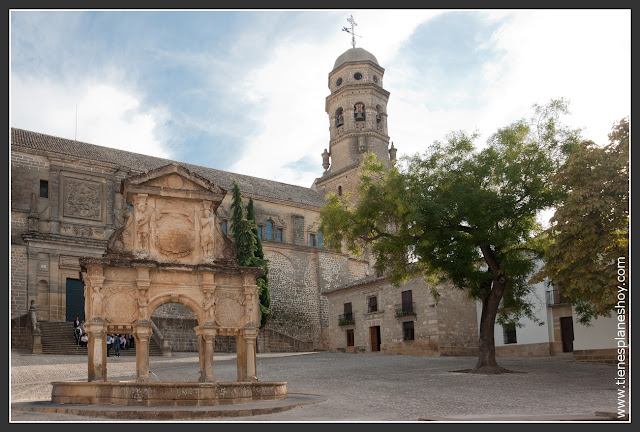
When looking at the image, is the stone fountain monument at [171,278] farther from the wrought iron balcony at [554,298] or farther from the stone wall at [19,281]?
the stone wall at [19,281]

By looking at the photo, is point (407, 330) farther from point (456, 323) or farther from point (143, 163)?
point (143, 163)

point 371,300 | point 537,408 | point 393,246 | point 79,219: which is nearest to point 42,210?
point 79,219

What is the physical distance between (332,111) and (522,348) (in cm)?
2609

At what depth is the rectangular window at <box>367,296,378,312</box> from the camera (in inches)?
1372

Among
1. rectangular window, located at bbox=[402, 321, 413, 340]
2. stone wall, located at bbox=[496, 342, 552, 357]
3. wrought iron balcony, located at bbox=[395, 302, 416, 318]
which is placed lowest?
stone wall, located at bbox=[496, 342, 552, 357]

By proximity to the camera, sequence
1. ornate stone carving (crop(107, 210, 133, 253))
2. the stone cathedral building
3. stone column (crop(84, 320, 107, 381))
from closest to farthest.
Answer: stone column (crop(84, 320, 107, 381)), ornate stone carving (crop(107, 210, 133, 253)), the stone cathedral building

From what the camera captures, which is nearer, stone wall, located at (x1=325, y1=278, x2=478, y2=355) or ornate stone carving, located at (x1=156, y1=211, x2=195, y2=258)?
ornate stone carving, located at (x1=156, y1=211, x2=195, y2=258)

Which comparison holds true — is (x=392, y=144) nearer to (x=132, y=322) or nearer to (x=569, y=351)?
(x=569, y=351)

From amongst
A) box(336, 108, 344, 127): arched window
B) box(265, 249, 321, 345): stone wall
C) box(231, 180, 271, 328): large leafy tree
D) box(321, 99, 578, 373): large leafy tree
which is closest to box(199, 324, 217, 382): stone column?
box(321, 99, 578, 373): large leafy tree

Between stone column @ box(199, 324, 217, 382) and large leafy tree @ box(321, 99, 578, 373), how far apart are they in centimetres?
772

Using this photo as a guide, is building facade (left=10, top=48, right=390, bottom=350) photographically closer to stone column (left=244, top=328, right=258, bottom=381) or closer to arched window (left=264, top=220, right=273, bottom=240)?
arched window (left=264, top=220, right=273, bottom=240)

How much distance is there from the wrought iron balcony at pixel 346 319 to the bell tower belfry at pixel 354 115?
43.9 feet

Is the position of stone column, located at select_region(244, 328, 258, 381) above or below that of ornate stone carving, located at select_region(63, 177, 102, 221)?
below

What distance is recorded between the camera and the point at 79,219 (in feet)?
112
